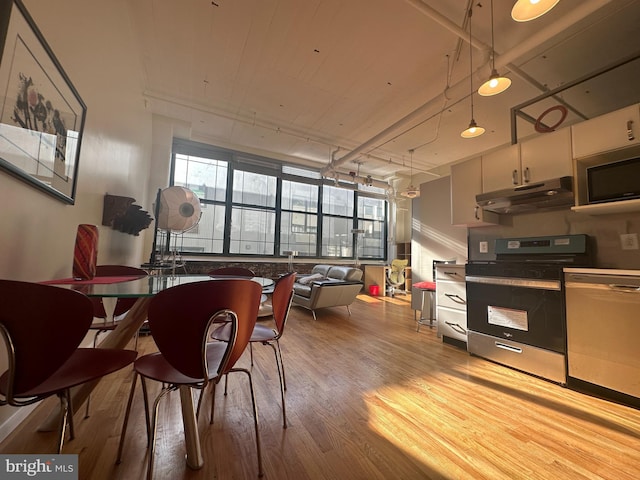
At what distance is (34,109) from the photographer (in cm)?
149

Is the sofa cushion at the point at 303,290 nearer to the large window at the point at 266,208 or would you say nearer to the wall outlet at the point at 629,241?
the large window at the point at 266,208

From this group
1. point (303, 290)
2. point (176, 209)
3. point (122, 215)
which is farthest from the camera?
point (303, 290)

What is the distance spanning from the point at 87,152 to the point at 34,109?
835 millimetres

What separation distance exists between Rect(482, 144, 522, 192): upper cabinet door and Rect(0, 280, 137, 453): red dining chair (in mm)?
3424

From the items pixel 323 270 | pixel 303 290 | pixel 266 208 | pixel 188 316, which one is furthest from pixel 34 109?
pixel 266 208

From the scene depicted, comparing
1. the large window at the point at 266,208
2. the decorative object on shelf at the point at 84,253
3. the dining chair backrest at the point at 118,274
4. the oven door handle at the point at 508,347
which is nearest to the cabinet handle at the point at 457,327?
the oven door handle at the point at 508,347

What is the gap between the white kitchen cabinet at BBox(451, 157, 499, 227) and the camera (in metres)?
3.02

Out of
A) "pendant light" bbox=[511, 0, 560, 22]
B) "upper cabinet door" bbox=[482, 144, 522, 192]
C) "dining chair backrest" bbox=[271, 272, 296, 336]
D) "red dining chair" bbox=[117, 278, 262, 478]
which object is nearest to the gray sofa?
"upper cabinet door" bbox=[482, 144, 522, 192]

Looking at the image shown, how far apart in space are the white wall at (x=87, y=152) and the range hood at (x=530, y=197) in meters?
3.69

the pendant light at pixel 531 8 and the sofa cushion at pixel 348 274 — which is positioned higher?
the pendant light at pixel 531 8

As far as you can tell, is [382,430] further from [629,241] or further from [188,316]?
[629,241]

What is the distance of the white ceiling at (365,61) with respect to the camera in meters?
2.75

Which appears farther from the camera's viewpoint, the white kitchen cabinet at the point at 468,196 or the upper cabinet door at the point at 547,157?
the white kitchen cabinet at the point at 468,196

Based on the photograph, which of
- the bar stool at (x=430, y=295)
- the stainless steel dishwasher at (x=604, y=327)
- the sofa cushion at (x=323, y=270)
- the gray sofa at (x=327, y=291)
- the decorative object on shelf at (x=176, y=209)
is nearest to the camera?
the stainless steel dishwasher at (x=604, y=327)
